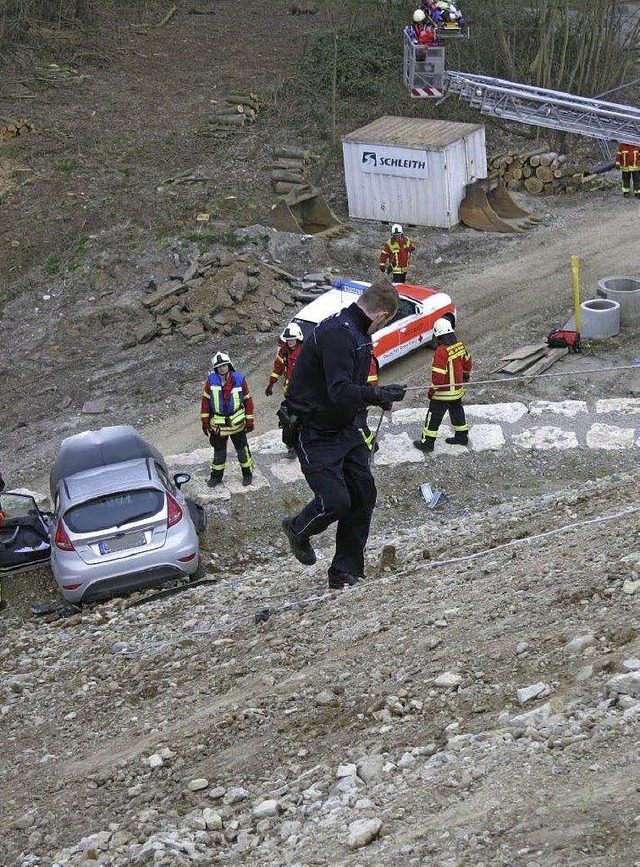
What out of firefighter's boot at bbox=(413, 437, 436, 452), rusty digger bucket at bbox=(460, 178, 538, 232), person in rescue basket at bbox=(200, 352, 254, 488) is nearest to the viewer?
person in rescue basket at bbox=(200, 352, 254, 488)

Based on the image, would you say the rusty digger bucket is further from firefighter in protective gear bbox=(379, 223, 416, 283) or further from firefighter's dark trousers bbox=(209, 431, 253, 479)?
firefighter's dark trousers bbox=(209, 431, 253, 479)

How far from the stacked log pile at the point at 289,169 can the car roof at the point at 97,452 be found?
1239 centimetres

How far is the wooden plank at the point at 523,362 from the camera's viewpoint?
17.2m

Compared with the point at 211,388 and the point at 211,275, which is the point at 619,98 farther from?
the point at 211,388

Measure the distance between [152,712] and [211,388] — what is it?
661 cm

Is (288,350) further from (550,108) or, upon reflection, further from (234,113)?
(234,113)

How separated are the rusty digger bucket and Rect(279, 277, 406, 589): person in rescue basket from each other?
1678cm

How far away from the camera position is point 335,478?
8.04m

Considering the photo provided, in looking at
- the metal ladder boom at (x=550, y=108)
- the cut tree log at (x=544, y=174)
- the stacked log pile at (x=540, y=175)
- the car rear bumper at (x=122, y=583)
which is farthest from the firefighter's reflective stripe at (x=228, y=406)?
the cut tree log at (x=544, y=174)

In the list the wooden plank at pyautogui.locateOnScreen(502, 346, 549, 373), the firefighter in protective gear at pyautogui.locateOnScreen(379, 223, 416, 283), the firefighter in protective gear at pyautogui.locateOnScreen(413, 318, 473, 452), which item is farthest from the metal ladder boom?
the firefighter in protective gear at pyautogui.locateOnScreen(413, 318, 473, 452)

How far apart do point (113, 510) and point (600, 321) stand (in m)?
9.66

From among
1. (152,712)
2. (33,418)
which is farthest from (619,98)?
(152,712)

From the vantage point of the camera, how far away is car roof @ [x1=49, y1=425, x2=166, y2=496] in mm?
12875

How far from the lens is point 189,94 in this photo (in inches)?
1273
